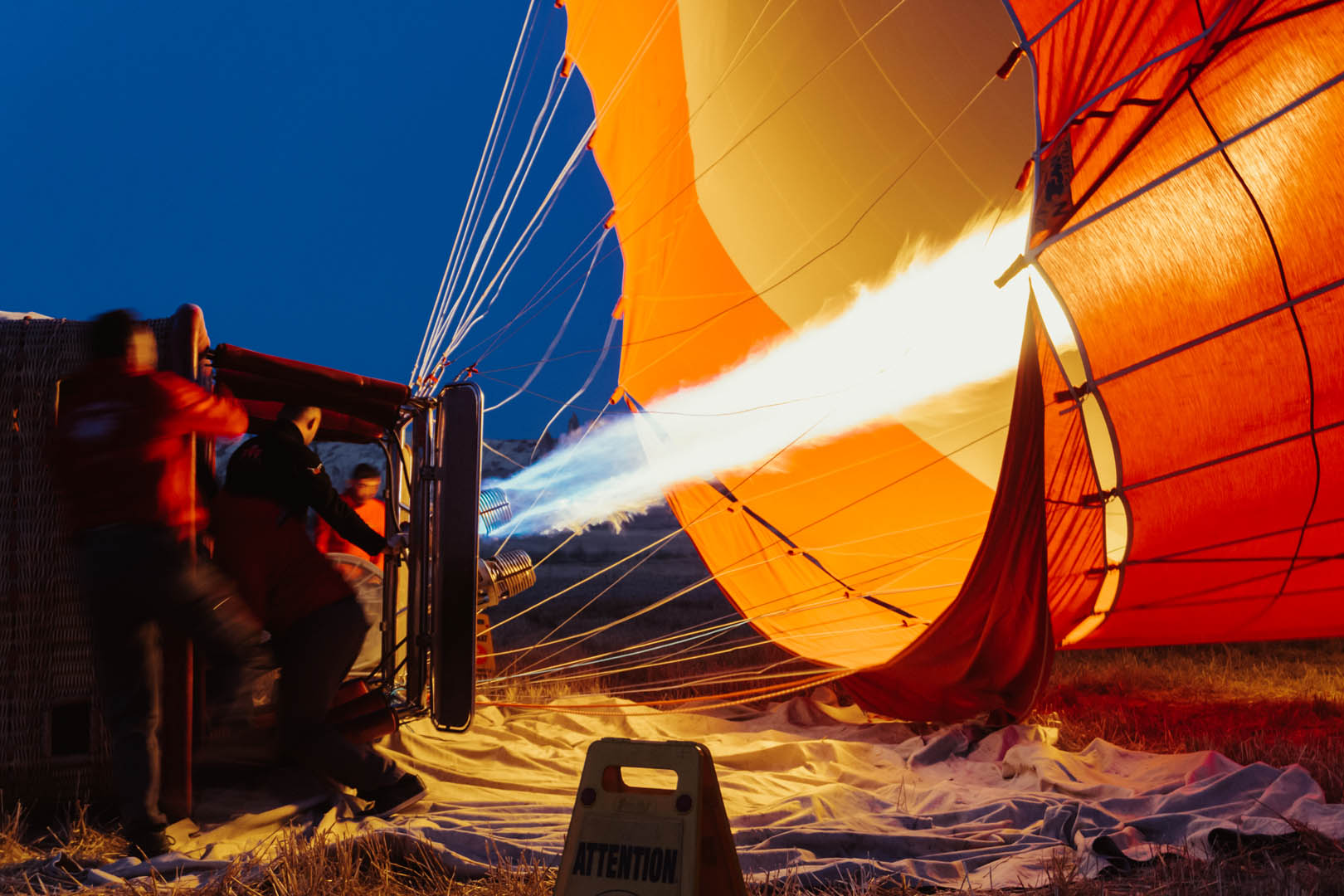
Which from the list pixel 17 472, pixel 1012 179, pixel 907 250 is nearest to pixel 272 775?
pixel 17 472

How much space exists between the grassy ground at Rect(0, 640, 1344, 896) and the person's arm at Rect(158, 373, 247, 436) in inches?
43.1

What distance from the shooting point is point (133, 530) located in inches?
97.1

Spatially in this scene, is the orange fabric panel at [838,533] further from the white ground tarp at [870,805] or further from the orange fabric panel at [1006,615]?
the white ground tarp at [870,805]

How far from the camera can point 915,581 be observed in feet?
17.8

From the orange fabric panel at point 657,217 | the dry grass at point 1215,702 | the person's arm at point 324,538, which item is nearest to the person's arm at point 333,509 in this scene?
the person's arm at point 324,538

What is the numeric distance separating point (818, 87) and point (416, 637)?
421 centimetres

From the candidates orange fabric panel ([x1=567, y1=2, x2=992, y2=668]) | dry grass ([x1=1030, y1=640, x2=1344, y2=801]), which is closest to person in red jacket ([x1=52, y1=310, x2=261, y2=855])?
orange fabric panel ([x1=567, y1=2, x2=992, y2=668])

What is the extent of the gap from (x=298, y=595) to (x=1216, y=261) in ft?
10.5

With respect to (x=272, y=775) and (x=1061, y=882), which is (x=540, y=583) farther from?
(x=1061, y=882)

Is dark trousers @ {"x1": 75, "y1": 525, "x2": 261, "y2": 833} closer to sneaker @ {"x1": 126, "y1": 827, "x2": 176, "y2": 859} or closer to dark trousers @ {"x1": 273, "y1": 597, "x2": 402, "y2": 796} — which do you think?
sneaker @ {"x1": 126, "y1": 827, "x2": 176, "y2": 859}

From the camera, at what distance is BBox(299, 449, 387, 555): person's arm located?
292 cm

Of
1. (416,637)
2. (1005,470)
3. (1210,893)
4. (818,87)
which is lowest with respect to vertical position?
(1210,893)

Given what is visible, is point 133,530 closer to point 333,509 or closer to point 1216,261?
point 333,509

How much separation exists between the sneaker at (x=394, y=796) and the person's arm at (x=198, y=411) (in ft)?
3.82
